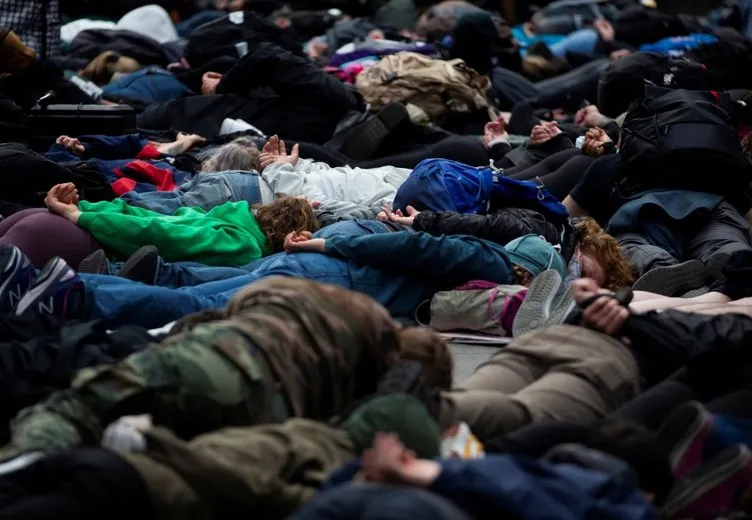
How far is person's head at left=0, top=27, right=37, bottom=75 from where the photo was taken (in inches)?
362

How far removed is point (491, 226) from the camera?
6.98 meters

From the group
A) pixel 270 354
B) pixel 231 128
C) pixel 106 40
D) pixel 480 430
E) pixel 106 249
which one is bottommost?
pixel 106 40

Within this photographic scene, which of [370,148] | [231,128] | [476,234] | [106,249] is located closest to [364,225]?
[476,234]

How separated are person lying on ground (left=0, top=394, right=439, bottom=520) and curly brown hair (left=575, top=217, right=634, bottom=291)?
2.62 meters

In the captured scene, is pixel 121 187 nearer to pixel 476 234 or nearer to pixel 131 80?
pixel 476 234

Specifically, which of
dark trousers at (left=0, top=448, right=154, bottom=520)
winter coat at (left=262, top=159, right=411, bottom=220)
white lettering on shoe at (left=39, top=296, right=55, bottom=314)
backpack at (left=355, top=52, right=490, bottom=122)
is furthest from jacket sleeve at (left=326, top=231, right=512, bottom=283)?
backpack at (left=355, top=52, right=490, bottom=122)

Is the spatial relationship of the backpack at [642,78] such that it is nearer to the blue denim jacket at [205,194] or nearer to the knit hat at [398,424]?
the blue denim jacket at [205,194]

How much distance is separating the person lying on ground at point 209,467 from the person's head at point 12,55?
17.7 ft

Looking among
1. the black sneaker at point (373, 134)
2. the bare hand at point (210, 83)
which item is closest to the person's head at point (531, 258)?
the black sneaker at point (373, 134)

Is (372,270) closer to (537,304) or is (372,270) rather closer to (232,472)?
(537,304)

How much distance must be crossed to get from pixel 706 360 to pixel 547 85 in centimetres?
692

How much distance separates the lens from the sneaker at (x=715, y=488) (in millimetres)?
4281

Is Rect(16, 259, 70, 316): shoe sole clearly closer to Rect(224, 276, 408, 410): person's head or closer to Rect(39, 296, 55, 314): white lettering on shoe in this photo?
Rect(39, 296, 55, 314): white lettering on shoe

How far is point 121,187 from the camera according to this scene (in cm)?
794
